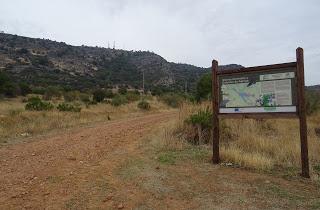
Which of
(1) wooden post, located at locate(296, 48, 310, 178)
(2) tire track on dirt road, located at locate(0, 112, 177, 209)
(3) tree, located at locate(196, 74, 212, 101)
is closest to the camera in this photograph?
(2) tire track on dirt road, located at locate(0, 112, 177, 209)

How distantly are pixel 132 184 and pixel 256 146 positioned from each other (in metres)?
4.06

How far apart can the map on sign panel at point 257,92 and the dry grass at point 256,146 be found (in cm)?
102

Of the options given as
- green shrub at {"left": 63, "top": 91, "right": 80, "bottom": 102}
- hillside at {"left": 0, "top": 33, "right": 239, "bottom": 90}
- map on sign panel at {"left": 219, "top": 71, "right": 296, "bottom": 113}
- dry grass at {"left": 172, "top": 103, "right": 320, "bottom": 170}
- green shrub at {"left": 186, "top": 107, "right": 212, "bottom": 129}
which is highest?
hillside at {"left": 0, "top": 33, "right": 239, "bottom": 90}

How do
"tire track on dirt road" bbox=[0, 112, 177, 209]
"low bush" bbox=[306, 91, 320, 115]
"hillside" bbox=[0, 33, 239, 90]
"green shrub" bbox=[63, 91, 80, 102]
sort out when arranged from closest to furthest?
"tire track on dirt road" bbox=[0, 112, 177, 209] < "low bush" bbox=[306, 91, 320, 115] < "green shrub" bbox=[63, 91, 80, 102] < "hillside" bbox=[0, 33, 239, 90]

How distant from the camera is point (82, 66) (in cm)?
6644

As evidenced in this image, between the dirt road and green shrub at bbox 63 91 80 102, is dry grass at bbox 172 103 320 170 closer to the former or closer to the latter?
the dirt road

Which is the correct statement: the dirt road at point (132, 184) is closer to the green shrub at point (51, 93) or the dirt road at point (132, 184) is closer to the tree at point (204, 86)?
the tree at point (204, 86)

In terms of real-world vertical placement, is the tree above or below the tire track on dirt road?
above

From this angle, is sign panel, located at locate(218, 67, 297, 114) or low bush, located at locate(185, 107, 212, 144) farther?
low bush, located at locate(185, 107, 212, 144)

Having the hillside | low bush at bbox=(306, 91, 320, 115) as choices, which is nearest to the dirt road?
low bush at bbox=(306, 91, 320, 115)

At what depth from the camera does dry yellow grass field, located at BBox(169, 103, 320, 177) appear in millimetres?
7633

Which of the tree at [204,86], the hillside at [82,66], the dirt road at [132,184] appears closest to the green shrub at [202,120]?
the dirt road at [132,184]

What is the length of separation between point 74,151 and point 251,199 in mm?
4766

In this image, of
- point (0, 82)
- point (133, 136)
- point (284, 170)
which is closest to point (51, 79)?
point (0, 82)
